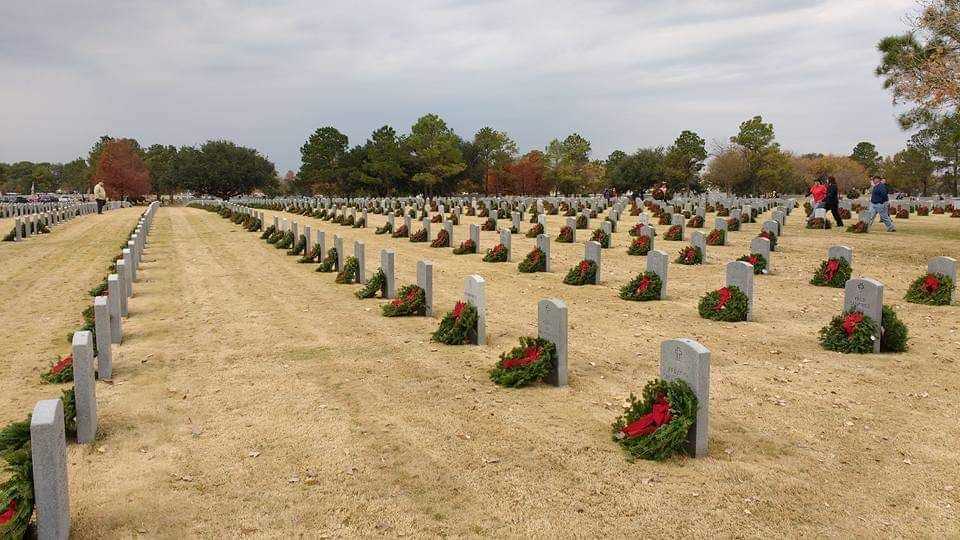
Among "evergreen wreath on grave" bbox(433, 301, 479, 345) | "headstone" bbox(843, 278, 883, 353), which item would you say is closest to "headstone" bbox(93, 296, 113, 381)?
"evergreen wreath on grave" bbox(433, 301, 479, 345)

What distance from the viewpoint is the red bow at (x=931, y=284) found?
11508 mm

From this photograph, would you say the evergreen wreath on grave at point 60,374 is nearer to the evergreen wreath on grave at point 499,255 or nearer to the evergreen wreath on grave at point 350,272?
the evergreen wreath on grave at point 350,272

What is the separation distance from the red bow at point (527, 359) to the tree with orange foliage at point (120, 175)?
75053 mm

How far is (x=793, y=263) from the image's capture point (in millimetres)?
16766

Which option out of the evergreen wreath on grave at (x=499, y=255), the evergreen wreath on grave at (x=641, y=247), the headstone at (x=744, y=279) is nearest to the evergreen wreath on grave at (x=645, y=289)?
the headstone at (x=744, y=279)

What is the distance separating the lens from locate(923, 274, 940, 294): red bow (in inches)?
453

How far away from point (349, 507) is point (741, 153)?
74.3 meters

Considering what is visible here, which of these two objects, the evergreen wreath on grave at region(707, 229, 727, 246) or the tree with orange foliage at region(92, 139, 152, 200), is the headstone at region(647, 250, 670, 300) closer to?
the evergreen wreath on grave at region(707, 229, 727, 246)

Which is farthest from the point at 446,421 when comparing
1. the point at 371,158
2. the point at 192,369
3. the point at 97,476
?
the point at 371,158

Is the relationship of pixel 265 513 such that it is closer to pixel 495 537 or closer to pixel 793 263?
pixel 495 537

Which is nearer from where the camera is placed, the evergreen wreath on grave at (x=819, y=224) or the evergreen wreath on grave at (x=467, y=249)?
the evergreen wreath on grave at (x=467, y=249)

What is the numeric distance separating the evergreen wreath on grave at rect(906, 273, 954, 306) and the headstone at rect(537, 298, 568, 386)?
297 inches

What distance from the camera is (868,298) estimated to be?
861 centimetres

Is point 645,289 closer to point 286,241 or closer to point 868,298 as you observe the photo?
point 868,298
